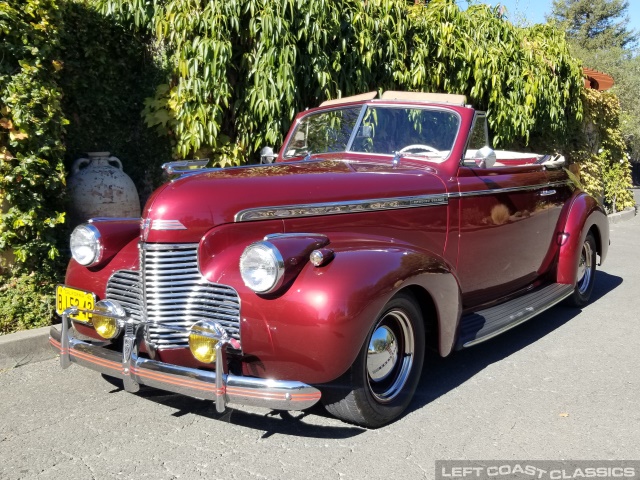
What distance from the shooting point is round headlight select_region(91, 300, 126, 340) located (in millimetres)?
3287

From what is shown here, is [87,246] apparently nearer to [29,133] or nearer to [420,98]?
[29,133]

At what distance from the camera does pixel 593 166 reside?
44.7 ft

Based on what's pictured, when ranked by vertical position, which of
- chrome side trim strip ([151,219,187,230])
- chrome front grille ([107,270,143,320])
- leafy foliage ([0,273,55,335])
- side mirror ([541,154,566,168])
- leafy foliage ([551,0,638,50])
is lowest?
leafy foliage ([0,273,55,335])

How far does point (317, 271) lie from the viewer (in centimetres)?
304

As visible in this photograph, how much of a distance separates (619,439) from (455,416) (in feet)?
2.67

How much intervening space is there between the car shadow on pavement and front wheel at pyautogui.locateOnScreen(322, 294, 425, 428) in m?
0.23

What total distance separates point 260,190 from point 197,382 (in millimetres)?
1038

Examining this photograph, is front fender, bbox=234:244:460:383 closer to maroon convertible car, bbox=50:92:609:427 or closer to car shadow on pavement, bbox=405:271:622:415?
maroon convertible car, bbox=50:92:609:427

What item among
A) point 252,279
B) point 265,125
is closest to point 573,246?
point 265,125

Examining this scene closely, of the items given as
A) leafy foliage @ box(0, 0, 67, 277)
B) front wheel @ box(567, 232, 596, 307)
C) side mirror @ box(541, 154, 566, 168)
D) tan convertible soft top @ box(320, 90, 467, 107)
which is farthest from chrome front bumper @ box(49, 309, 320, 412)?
front wheel @ box(567, 232, 596, 307)

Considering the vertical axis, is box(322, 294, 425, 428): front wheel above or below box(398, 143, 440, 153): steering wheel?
below

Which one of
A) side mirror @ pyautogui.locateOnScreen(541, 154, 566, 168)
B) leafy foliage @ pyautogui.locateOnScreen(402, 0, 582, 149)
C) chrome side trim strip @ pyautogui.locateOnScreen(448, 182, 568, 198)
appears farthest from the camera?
leafy foliage @ pyautogui.locateOnScreen(402, 0, 582, 149)

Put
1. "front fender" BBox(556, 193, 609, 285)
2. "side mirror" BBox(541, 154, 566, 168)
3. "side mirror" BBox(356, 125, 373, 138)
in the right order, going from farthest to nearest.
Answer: "front fender" BBox(556, 193, 609, 285)
"side mirror" BBox(541, 154, 566, 168)
"side mirror" BBox(356, 125, 373, 138)

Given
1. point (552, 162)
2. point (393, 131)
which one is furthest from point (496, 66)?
point (393, 131)
